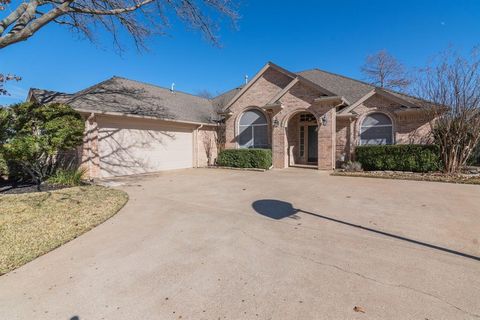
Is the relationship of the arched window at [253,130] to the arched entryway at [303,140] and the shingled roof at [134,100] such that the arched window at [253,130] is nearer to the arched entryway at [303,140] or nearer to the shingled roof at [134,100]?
the arched entryway at [303,140]

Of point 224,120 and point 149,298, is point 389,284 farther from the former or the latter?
point 224,120

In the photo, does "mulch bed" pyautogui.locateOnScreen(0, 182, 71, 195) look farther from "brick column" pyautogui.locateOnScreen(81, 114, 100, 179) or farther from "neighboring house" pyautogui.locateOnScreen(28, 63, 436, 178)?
"neighboring house" pyautogui.locateOnScreen(28, 63, 436, 178)

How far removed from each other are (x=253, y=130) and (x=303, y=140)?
3.56 meters

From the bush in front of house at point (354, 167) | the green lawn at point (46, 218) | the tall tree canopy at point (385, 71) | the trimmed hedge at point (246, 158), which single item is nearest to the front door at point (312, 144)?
the trimmed hedge at point (246, 158)

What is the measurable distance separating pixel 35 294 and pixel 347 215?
5514 millimetres

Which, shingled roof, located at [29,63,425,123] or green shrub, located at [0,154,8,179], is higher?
shingled roof, located at [29,63,425,123]

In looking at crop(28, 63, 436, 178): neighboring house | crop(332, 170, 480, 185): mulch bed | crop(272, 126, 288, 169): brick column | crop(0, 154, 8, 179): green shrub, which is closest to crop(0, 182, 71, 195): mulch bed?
crop(0, 154, 8, 179): green shrub

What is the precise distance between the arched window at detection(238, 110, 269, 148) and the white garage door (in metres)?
3.42

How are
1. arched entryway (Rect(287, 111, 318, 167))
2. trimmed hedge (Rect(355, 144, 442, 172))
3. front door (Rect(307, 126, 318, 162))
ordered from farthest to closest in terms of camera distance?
front door (Rect(307, 126, 318, 162))
arched entryway (Rect(287, 111, 318, 167))
trimmed hedge (Rect(355, 144, 442, 172))

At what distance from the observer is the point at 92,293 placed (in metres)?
2.88

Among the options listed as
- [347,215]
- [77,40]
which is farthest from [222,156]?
[347,215]

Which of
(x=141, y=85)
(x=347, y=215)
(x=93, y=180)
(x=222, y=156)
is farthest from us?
(x=141, y=85)

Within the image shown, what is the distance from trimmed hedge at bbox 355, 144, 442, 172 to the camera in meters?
11.2

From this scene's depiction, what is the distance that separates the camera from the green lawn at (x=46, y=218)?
160 inches
